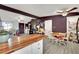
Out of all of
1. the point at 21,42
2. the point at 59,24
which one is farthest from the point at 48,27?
the point at 21,42

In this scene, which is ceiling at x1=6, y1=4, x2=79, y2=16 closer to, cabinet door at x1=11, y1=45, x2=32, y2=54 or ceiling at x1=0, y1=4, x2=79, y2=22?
ceiling at x1=0, y1=4, x2=79, y2=22

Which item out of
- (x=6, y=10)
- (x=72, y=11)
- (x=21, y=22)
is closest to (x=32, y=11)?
(x=21, y=22)

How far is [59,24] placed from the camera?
1.41m

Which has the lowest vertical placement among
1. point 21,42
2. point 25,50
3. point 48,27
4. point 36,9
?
point 25,50

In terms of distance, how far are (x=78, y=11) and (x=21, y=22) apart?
2.33ft

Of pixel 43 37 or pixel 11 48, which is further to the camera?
pixel 43 37

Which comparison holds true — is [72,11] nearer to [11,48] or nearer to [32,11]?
[32,11]

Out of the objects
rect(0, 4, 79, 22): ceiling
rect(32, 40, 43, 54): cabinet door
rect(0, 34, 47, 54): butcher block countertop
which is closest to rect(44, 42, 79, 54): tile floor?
rect(32, 40, 43, 54): cabinet door

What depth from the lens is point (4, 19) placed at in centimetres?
134

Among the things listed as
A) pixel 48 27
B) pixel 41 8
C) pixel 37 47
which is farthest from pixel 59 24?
pixel 37 47

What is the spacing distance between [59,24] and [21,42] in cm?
53

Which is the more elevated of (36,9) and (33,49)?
(36,9)

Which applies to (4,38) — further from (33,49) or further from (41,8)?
(41,8)

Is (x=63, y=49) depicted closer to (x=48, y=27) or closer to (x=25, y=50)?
(x=48, y=27)
